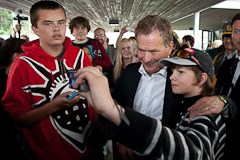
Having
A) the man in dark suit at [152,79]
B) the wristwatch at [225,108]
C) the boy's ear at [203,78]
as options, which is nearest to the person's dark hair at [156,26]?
the man in dark suit at [152,79]

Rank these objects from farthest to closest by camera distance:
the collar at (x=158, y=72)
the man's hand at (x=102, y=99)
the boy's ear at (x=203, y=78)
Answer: the collar at (x=158, y=72), the boy's ear at (x=203, y=78), the man's hand at (x=102, y=99)

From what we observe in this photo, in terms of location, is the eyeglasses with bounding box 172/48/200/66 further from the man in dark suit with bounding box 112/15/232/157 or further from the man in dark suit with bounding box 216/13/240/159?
the man in dark suit with bounding box 216/13/240/159

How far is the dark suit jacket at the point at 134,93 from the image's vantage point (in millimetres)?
1360

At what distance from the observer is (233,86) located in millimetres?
1839

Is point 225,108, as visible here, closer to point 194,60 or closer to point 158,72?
point 194,60

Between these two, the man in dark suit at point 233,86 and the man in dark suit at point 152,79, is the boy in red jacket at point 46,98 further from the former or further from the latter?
the man in dark suit at point 233,86

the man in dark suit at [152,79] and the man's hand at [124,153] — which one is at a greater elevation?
the man in dark suit at [152,79]

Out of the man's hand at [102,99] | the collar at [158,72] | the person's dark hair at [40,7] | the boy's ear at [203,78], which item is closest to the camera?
the man's hand at [102,99]

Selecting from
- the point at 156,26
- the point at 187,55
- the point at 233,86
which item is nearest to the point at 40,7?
the point at 156,26

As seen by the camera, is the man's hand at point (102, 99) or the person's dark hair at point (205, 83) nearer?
the man's hand at point (102, 99)

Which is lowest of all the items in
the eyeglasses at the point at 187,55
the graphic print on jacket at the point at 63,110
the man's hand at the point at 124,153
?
the man's hand at the point at 124,153

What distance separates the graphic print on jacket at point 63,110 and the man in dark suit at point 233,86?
42.4 inches

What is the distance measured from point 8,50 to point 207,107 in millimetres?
2170

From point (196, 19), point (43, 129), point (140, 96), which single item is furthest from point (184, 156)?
point (196, 19)
